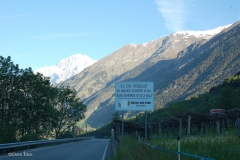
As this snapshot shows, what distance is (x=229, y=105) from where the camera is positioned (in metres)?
71.3

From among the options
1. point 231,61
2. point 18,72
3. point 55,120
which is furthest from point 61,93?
point 231,61

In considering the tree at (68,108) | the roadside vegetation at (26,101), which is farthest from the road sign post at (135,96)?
the tree at (68,108)

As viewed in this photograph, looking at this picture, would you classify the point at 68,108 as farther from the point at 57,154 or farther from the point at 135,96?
the point at 135,96

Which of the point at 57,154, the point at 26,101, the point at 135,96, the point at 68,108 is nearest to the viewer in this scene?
the point at 135,96

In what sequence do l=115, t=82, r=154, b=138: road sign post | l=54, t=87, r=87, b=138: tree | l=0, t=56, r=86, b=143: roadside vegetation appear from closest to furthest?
l=115, t=82, r=154, b=138: road sign post, l=0, t=56, r=86, b=143: roadside vegetation, l=54, t=87, r=87, b=138: tree

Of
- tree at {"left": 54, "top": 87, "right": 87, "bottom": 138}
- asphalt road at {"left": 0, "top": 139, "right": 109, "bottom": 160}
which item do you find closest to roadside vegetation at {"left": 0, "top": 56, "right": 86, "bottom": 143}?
tree at {"left": 54, "top": 87, "right": 87, "bottom": 138}

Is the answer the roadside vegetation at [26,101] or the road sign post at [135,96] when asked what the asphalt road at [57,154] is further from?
the roadside vegetation at [26,101]

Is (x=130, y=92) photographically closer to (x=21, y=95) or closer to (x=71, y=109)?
(x=21, y=95)

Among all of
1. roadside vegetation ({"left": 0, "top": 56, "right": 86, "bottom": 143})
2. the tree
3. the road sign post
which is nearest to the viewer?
the road sign post

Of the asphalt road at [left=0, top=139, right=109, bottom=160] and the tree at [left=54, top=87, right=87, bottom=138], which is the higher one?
the tree at [left=54, top=87, right=87, bottom=138]

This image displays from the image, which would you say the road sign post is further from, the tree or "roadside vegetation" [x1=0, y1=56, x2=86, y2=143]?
the tree

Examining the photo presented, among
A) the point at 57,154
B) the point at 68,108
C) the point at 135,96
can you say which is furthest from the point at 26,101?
the point at 135,96

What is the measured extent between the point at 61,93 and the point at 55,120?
12707mm

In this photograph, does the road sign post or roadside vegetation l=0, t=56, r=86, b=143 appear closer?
the road sign post
